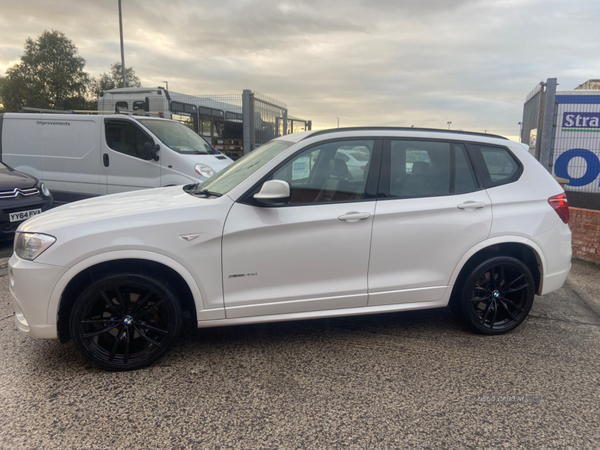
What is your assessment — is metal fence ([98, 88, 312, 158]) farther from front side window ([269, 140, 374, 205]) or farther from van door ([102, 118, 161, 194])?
front side window ([269, 140, 374, 205])

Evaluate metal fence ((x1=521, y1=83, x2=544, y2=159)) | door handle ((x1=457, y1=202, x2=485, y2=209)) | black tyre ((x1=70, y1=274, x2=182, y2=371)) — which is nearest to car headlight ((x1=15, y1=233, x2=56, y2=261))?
black tyre ((x1=70, y1=274, x2=182, y2=371))

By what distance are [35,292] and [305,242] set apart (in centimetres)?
183

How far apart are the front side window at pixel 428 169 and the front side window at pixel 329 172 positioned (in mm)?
251

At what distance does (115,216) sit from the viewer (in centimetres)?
301

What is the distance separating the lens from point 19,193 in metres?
6.32

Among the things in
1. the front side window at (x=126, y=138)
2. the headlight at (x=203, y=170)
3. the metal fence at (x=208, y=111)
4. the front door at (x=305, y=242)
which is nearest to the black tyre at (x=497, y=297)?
the front door at (x=305, y=242)

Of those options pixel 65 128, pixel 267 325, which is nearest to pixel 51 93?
pixel 65 128

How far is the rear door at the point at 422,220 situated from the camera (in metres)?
3.36

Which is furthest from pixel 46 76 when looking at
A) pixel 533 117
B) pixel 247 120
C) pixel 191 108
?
pixel 533 117

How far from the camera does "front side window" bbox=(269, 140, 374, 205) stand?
3.27 m

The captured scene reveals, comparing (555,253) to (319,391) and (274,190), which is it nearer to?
(319,391)

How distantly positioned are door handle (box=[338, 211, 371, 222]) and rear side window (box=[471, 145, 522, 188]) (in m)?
1.14

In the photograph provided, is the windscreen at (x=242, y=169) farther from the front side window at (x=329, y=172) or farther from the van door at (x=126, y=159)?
the van door at (x=126, y=159)

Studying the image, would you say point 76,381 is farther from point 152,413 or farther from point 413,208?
point 413,208
